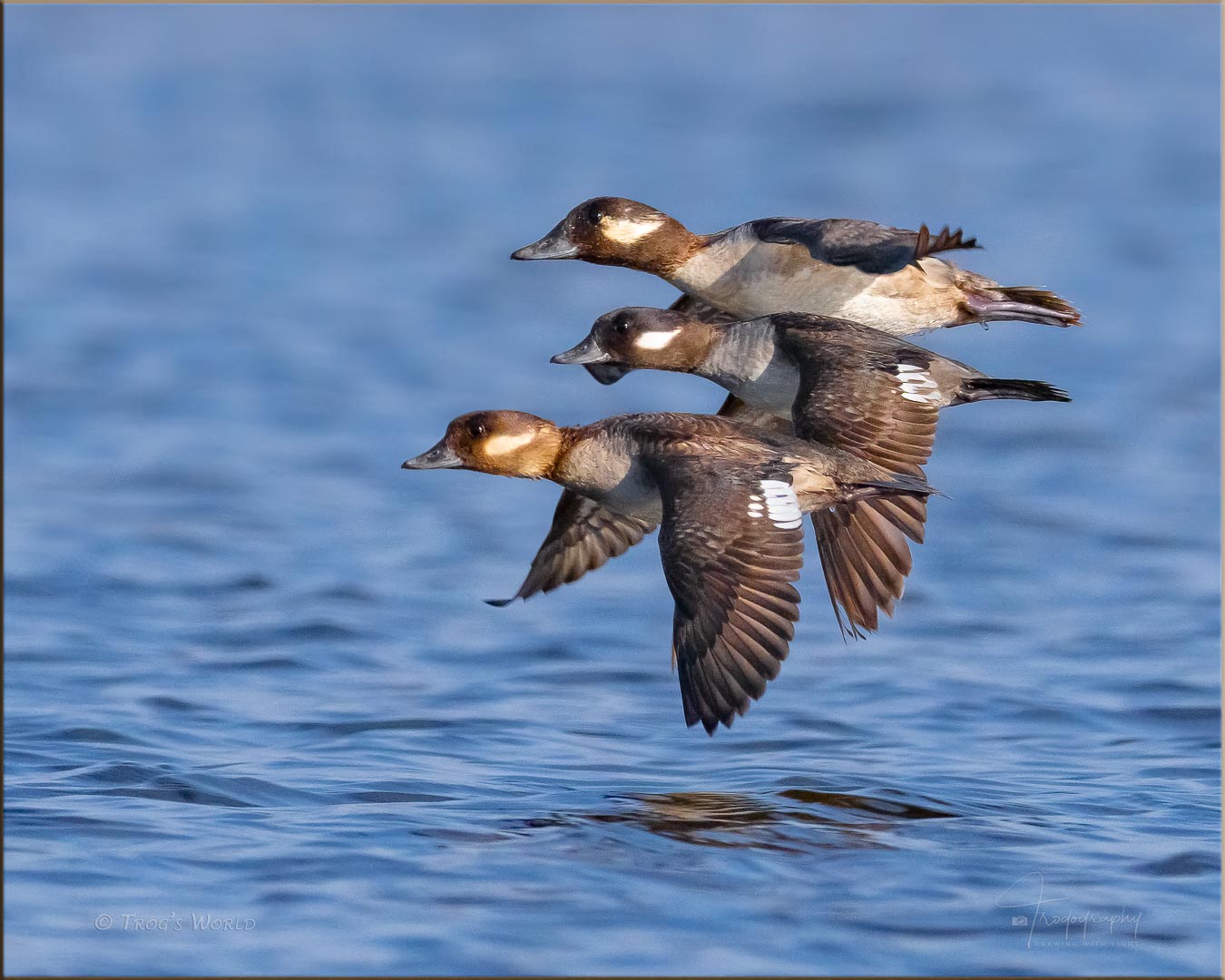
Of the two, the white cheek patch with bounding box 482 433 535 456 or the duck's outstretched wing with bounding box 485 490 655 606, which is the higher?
the white cheek patch with bounding box 482 433 535 456

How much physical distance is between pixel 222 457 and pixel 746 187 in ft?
23.7

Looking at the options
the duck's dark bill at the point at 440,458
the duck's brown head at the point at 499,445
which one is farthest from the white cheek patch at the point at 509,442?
the duck's dark bill at the point at 440,458

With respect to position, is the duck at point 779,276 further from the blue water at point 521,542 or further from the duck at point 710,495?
the blue water at point 521,542

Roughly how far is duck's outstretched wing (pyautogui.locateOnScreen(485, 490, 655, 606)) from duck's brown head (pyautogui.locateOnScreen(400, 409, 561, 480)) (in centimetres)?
47

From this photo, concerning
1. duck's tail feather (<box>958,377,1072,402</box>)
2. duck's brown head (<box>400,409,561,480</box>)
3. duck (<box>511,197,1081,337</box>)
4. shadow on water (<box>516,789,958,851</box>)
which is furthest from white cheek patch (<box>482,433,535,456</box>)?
duck's tail feather (<box>958,377,1072,402</box>)

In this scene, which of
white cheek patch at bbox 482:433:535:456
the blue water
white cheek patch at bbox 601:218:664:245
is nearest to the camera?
the blue water

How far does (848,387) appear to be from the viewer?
7121 mm

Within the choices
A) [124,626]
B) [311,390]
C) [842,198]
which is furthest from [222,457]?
[842,198]

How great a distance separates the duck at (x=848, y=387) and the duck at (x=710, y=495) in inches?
6.7

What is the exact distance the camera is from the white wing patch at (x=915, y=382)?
7168 mm

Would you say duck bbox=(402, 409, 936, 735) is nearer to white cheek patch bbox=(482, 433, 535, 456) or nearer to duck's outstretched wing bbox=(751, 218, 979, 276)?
white cheek patch bbox=(482, 433, 535, 456)

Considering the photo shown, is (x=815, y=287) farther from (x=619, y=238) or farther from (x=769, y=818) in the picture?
(x=769, y=818)

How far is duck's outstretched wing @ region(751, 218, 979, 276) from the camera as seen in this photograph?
650cm

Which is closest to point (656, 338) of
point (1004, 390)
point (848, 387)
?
point (848, 387)
